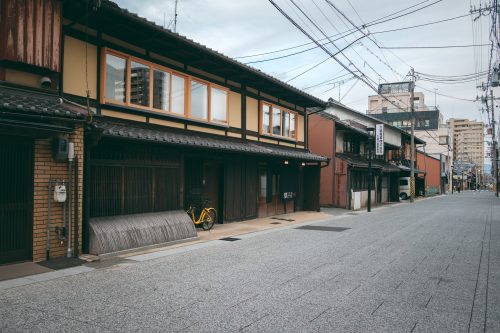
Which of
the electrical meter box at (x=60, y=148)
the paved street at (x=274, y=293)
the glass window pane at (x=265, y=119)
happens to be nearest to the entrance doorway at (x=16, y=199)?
the electrical meter box at (x=60, y=148)

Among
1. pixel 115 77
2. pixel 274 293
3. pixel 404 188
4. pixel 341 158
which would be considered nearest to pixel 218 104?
pixel 115 77

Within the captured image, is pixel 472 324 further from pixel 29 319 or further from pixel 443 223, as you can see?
pixel 443 223

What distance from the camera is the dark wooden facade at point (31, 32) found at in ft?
24.7

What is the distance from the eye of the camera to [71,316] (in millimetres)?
4887

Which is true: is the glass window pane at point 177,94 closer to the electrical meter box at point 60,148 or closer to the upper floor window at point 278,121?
the electrical meter box at point 60,148

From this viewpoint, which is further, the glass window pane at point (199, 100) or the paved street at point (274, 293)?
the glass window pane at point (199, 100)

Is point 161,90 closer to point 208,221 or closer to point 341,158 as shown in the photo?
point 208,221

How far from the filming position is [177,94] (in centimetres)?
1248

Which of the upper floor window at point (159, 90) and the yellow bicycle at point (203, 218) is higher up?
the upper floor window at point (159, 90)

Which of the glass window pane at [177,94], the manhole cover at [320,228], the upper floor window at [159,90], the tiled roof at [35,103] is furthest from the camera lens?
the manhole cover at [320,228]

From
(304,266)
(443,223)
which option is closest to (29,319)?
(304,266)

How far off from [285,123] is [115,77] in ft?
36.6

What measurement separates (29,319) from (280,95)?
16116 millimetres

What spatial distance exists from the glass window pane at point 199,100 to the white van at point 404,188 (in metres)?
32.7
